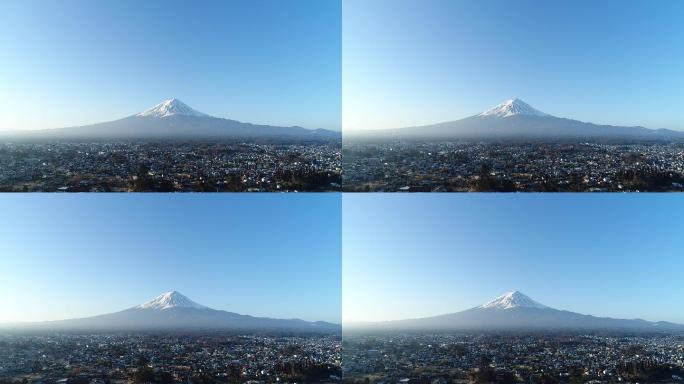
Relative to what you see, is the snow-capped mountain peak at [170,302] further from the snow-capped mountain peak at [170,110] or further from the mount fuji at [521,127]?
the mount fuji at [521,127]

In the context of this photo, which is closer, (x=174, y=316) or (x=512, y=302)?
(x=174, y=316)

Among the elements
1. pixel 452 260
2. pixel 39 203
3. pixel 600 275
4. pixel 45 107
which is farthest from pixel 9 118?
pixel 600 275

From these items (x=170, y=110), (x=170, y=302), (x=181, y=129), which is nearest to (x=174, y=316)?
(x=170, y=302)

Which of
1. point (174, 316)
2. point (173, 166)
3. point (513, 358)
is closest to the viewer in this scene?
point (174, 316)

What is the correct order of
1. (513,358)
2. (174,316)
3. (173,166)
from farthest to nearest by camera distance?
(513,358) < (173,166) < (174,316)

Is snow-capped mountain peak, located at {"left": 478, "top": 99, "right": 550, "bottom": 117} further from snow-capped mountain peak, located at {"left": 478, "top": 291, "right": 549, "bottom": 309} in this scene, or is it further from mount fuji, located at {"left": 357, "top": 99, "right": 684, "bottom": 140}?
snow-capped mountain peak, located at {"left": 478, "top": 291, "right": 549, "bottom": 309}

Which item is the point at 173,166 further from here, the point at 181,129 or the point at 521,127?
the point at 521,127
